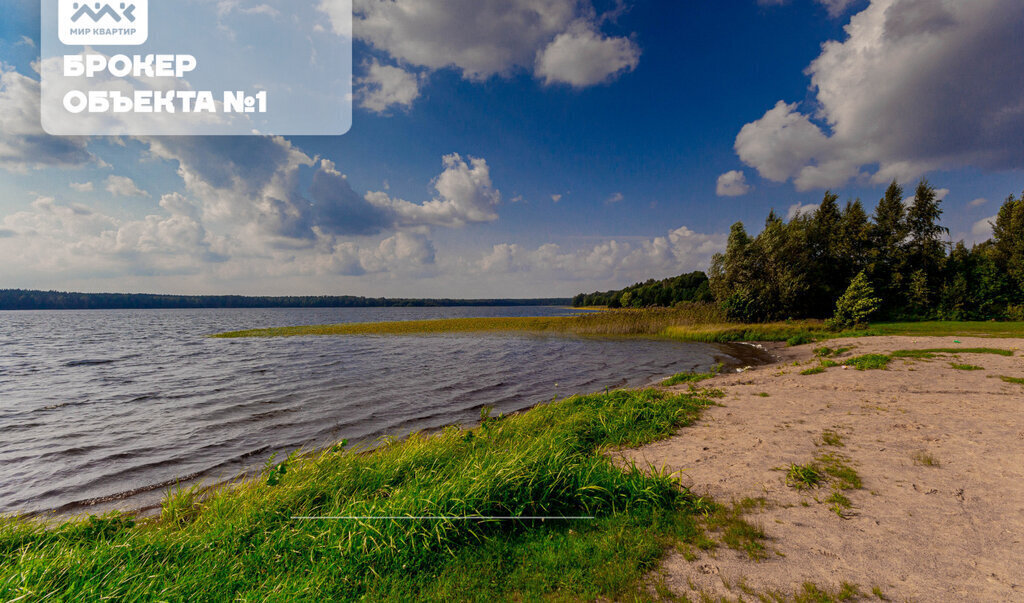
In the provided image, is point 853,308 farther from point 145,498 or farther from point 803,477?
point 145,498

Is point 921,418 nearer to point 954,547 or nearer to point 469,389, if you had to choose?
point 954,547

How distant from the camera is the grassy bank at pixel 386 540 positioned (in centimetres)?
345

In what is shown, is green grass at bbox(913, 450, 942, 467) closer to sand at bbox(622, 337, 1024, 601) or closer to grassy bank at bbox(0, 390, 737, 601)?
sand at bbox(622, 337, 1024, 601)

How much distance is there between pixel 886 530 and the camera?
432 centimetres

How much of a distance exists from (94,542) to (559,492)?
6.07 metres

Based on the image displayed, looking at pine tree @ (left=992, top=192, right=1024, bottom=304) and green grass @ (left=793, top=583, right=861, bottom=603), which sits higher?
pine tree @ (left=992, top=192, right=1024, bottom=304)

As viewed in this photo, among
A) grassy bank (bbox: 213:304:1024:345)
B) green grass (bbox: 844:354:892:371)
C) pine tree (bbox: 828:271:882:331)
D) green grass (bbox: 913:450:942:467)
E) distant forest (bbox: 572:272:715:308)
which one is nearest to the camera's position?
green grass (bbox: 913:450:942:467)

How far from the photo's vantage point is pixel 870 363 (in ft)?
49.2

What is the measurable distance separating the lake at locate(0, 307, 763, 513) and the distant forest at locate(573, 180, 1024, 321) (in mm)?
18075

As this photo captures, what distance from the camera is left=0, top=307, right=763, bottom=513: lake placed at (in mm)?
8516

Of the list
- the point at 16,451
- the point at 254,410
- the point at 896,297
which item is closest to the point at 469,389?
the point at 254,410

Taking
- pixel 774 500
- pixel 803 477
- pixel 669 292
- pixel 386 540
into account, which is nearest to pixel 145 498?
pixel 386 540

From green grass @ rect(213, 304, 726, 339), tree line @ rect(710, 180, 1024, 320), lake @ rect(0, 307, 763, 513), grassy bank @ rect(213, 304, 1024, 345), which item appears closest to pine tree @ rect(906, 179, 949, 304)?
tree line @ rect(710, 180, 1024, 320)

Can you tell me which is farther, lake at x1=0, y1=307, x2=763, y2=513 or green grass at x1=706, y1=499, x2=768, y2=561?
lake at x1=0, y1=307, x2=763, y2=513
